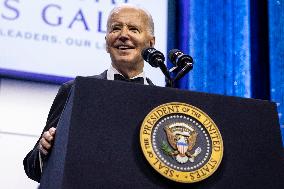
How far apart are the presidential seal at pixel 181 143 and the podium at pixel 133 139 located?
2 cm

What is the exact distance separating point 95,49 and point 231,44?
820 millimetres

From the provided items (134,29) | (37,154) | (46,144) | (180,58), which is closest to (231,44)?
(134,29)

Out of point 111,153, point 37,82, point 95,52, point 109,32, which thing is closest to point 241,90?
point 95,52

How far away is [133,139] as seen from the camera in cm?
100

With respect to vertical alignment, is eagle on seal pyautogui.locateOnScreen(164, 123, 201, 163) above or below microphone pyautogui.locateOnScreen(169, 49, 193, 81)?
below

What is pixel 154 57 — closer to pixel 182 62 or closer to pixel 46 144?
pixel 182 62

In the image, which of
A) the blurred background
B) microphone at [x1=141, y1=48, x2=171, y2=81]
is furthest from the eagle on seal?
the blurred background

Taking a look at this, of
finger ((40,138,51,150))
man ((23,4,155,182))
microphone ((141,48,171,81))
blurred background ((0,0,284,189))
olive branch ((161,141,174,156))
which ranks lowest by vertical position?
olive branch ((161,141,174,156))

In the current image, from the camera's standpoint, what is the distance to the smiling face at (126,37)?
1641 millimetres

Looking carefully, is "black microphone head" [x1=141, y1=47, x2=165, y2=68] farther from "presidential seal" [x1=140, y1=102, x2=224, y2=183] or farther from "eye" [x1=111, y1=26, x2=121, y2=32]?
"eye" [x1=111, y1=26, x2=121, y2=32]

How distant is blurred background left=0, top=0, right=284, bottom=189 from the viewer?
253cm

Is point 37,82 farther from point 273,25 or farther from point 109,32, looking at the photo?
point 273,25

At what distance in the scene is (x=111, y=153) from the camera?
987 mm

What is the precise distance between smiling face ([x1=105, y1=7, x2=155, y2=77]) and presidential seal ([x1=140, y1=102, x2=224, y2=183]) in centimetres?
64
